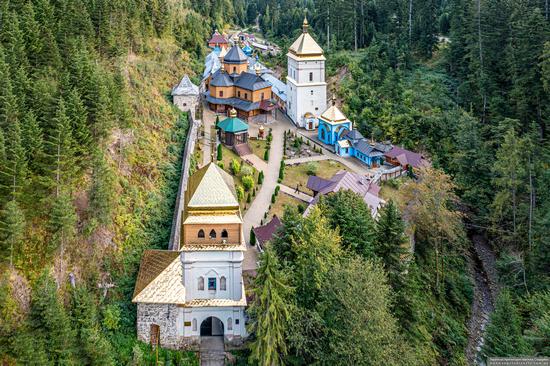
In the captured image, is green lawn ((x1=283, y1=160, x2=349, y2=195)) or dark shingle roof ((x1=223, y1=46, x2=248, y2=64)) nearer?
green lawn ((x1=283, y1=160, x2=349, y2=195))

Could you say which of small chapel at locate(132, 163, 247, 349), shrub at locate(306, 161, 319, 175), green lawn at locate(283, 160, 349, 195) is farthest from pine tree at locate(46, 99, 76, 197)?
shrub at locate(306, 161, 319, 175)

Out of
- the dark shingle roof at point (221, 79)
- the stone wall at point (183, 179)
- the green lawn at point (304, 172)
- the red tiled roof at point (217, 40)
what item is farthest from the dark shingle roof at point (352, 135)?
the red tiled roof at point (217, 40)

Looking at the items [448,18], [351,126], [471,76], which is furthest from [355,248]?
[448,18]

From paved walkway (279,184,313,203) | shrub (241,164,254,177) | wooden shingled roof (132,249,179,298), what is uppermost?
shrub (241,164,254,177)

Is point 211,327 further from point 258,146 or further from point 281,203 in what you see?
point 258,146

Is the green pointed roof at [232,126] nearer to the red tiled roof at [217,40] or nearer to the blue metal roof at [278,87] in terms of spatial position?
the blue metal roof at [278,87]

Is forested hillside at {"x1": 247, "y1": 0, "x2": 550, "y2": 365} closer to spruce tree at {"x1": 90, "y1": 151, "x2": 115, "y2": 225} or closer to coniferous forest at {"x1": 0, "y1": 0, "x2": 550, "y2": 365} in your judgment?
coniferous forest at {"x1": 0, "y1": 0, "x2": 550, "y2": 365}
